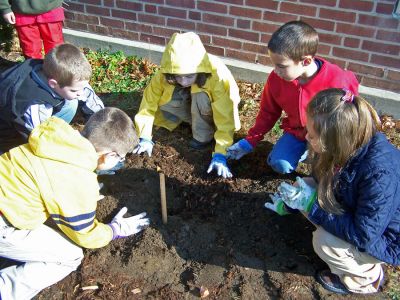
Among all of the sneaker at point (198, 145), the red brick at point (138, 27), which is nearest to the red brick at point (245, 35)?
the red brick at point (138, 27)

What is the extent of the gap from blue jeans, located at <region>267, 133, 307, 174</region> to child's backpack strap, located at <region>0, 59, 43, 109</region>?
1.97 metres

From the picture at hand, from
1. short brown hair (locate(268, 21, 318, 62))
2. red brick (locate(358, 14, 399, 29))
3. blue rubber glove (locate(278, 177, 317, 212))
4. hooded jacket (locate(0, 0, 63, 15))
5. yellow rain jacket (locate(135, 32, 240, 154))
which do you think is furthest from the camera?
hooded jacket (locate(0, 0, 63, 15))

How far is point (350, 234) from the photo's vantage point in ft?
7.55

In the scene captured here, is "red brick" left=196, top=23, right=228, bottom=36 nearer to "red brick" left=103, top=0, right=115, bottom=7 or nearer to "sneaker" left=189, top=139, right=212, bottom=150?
"red brick" left=103, top=0, right=115, bottom=7

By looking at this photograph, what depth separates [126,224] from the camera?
2.93m

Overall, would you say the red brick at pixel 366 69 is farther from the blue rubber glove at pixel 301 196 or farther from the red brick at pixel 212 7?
the blue rubber glove at pixel 301 196

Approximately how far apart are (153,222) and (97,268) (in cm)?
50

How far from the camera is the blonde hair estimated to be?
2.11 metres

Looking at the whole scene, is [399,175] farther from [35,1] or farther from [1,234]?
[35,1]

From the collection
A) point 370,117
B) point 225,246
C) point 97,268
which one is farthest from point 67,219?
point 370,117

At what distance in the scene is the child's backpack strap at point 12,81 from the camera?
313 centimetres

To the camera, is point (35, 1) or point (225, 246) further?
point (35, 1)

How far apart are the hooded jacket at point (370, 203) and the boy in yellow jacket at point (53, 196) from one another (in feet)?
4.09

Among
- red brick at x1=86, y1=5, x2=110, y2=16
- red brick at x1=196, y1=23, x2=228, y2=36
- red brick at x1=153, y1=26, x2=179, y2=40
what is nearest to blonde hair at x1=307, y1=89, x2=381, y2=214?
red brick at x1=196, y1=23, x2=228, y2=36
